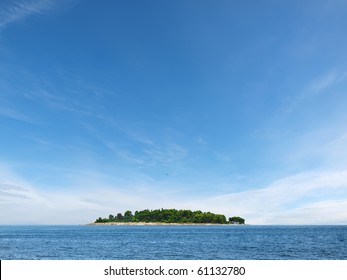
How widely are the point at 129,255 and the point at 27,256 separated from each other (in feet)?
57.1

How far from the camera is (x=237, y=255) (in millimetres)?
55750
